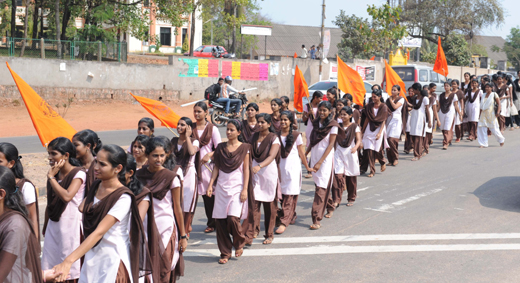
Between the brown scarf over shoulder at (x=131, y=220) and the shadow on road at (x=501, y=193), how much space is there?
246 inches

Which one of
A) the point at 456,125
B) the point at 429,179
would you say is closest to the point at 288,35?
the point at 456,125

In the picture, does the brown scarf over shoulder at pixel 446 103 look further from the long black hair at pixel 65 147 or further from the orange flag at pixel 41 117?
the long black hair at pixel 65 147

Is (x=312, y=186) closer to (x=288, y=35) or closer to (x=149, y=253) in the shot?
(x=149, y=253)

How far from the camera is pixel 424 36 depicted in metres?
46.1

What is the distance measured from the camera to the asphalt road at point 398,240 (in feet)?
18.4

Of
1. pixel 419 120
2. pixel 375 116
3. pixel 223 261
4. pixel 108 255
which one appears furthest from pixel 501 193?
pixel 108 255

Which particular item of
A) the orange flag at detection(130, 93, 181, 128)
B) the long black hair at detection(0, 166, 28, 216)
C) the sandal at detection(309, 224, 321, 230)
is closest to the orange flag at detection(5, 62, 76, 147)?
the orange flag at detection(130, 93, 181, 128)

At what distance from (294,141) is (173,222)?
266 cm

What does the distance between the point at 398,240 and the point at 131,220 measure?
3994 millimetres

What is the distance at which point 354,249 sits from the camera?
6.40 meters

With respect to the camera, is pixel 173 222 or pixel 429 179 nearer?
pixel 173 222

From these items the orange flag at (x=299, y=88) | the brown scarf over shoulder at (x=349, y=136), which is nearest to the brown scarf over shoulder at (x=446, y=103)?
the orange flag at (x=299, y=88)

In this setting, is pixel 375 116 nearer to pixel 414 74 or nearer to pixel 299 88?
pixel 299 88

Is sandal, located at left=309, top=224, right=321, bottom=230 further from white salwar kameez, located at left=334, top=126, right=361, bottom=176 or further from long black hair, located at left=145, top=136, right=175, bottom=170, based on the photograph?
long black hair, located at left=145, top=136, right=175, bottom=170
